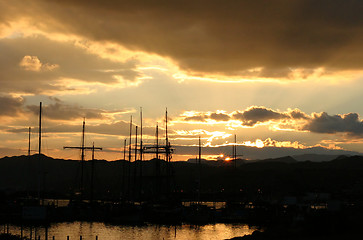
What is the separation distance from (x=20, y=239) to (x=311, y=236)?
3751cm

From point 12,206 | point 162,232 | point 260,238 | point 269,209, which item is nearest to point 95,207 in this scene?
point 12,206

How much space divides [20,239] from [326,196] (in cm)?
8650

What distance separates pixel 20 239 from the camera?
64312 millimetres

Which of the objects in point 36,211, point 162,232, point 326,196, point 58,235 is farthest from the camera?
point 326,196

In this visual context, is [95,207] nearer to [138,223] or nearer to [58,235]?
[138,223]

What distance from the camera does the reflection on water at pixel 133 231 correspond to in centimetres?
8850

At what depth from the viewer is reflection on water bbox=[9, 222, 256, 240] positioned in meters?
88.5

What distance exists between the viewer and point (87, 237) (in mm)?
87062

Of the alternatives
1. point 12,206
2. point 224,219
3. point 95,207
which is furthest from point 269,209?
point 12,206

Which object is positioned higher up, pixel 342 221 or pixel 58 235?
pixel 342 221

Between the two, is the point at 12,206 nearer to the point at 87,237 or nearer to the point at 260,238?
the point at 87,237

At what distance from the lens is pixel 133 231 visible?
312 feet

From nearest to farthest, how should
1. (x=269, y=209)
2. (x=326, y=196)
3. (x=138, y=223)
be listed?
(x=138, y=223), (x=269, y=209), (x=326, y=196)

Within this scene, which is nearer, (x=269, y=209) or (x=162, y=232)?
(x=162, y=232)
